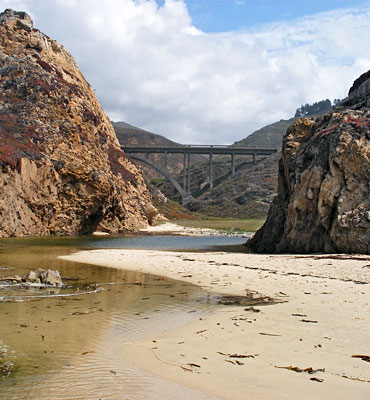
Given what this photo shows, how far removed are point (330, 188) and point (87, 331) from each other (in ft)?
57.0

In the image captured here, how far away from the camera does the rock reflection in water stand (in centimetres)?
532

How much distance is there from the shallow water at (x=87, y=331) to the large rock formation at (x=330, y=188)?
10801 millimetres

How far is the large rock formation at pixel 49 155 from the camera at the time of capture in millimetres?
39438

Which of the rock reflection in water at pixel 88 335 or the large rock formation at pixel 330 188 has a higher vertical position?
the large rock formation at pixel 330 188

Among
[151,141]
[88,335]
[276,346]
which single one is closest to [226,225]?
[88,335]

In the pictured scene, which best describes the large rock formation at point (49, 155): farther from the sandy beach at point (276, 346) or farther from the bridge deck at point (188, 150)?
the bridge deck at point (188, 150)

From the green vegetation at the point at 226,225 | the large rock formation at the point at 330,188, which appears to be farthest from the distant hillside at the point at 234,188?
the large rock formation at the point at 330,188

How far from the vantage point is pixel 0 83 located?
50.7 metres

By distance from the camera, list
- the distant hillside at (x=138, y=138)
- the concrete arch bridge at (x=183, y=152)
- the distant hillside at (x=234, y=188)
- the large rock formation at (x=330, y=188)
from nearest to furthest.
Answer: the large rock formation at (x=330, y=188), the distant hillside at (x=234, y=188), the concrete arch bridge at (x=183, y=152), the distant hillside at (x=138, y=138)

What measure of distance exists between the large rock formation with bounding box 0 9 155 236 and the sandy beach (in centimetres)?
2995

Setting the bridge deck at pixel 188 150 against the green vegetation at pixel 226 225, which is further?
the bridge deck at pixel 188 150

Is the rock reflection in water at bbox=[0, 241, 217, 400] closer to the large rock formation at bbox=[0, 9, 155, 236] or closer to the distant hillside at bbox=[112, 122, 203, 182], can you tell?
the large rock formation at bbox=[0, 9, 155, 236]

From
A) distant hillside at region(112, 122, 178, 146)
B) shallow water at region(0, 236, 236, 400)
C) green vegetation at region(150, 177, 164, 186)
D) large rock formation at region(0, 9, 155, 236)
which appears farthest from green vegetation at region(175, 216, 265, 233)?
distant hillside at region(112, 122, 178, 146)

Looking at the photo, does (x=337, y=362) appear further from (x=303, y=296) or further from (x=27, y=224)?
(x=27, y=224)
